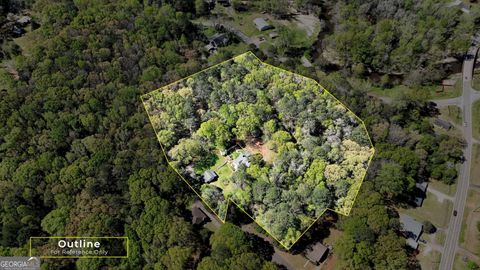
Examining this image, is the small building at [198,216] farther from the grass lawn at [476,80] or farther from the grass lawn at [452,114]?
the grass lawn at [476,80]

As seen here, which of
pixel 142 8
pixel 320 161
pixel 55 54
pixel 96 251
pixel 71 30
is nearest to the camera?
pixel 96 251

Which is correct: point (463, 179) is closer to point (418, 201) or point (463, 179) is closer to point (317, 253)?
point (418, 201)

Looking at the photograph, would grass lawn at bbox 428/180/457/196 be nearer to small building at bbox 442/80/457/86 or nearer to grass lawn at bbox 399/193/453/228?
grass lawn at bbox 399/193/453/228

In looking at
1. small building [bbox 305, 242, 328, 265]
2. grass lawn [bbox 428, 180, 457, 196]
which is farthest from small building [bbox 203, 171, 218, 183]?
grass lawn [bbox 428, 180, 457, 196]

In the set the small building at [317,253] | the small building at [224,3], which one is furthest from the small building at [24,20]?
the small building at [317,253]

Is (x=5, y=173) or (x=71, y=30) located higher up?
(x=71, y=30)

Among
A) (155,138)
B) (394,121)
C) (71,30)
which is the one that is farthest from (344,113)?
(71,30)

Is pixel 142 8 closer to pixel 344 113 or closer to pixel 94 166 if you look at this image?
pixel 94 166
